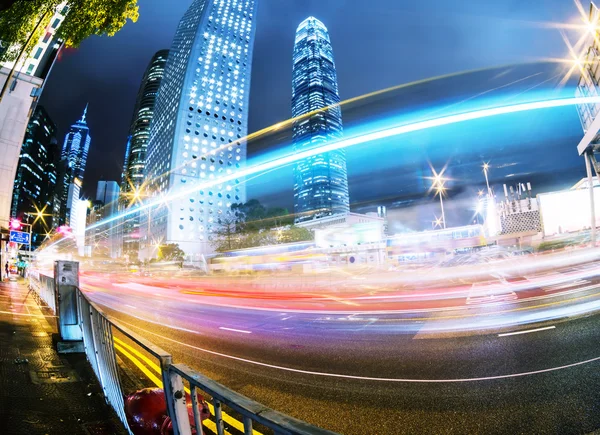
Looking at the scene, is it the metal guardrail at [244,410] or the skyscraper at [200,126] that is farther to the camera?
the skyscraper at [200,126]

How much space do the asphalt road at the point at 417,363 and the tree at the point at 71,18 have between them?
9550mm

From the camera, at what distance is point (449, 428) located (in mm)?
3607

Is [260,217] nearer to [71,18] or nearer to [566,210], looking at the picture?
[71,18]

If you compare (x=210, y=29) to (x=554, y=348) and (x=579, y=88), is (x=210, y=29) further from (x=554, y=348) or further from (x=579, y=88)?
(x=554, y=348)

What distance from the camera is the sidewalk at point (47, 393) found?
128 inches

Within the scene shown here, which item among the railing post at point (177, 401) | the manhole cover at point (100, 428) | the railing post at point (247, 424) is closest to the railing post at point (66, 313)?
the manhole cover at point (100, 428)

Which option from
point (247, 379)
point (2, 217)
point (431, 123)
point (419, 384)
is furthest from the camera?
point (2, 217)

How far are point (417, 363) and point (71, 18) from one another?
1281 cm

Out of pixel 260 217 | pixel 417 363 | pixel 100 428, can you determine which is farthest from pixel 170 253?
pixel 100 428

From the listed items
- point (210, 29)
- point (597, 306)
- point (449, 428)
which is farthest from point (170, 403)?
point (210, 29)

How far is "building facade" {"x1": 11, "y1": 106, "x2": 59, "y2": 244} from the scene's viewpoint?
88456 millimetres

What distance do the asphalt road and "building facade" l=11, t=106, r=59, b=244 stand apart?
10587 centimetres

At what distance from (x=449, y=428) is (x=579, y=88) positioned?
47.4 m

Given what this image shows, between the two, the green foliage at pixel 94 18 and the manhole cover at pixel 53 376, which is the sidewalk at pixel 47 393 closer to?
the manhole cover at pixel 53 376
